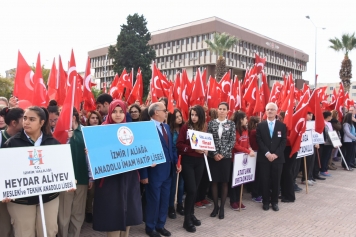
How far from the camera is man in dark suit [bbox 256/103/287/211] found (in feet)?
20.0

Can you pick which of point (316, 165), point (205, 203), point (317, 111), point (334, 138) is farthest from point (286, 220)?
point (334, 138)

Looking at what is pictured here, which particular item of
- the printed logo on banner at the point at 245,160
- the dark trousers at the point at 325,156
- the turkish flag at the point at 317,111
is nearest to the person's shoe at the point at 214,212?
the printed logo on banner at the point at 245,160

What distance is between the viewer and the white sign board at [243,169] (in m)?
5.80

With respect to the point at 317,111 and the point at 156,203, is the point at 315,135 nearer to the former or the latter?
the point at 317,111

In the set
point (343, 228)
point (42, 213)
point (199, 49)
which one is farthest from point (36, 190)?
point (199, 49)

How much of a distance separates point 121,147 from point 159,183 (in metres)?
1.11

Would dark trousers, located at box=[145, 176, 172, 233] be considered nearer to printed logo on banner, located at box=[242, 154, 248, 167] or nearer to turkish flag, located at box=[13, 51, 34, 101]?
printed logo on banner, located at box=[242, 154, 248, 167]

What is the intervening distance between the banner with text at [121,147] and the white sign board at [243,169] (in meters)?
2.14

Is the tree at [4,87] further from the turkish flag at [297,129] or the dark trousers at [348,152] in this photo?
the turkish flag at [297,129]

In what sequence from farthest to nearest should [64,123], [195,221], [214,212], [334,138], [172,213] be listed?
[334,138] < [214,212] < [172,213] < [195,221] < [64,123]

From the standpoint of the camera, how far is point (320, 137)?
8.70m

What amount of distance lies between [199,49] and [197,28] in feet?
11.8

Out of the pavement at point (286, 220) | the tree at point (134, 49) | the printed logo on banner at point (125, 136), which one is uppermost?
the tree at point (134, 49)

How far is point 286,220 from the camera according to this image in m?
5.52
